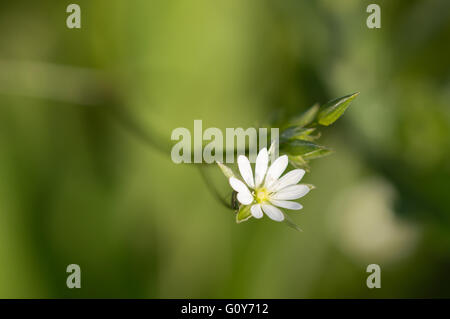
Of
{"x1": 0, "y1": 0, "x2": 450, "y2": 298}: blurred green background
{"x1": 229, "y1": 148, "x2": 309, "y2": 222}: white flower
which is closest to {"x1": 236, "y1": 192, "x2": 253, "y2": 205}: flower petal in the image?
{"x1": 229, "y1": 148, "x2": 309, "y2": 222}: white flower

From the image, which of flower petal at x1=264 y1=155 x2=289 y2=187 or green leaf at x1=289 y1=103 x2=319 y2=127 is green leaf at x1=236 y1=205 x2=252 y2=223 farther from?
green leaf at x1=289 y1=103 x2=319 y2=127

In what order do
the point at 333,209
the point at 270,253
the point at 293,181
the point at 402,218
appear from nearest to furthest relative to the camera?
the point at 293,181 → the point at 402,218 → the point at 270,253 → the point at 333,209

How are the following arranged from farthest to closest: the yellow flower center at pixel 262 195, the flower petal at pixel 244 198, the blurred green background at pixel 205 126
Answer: the blurred green background at pixel 205 126
the yellow flower center at pixel 262 195
the flower petal at pixel 244 198

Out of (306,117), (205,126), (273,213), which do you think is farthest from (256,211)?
(205,126)

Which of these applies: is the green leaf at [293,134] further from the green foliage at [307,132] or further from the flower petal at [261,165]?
the flower petal at [261,165]

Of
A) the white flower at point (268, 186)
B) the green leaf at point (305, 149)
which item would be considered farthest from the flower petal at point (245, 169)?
the green leaf at point (305, 149)

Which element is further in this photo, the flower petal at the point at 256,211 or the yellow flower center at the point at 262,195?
the yellow flower center at the point at 262,195
